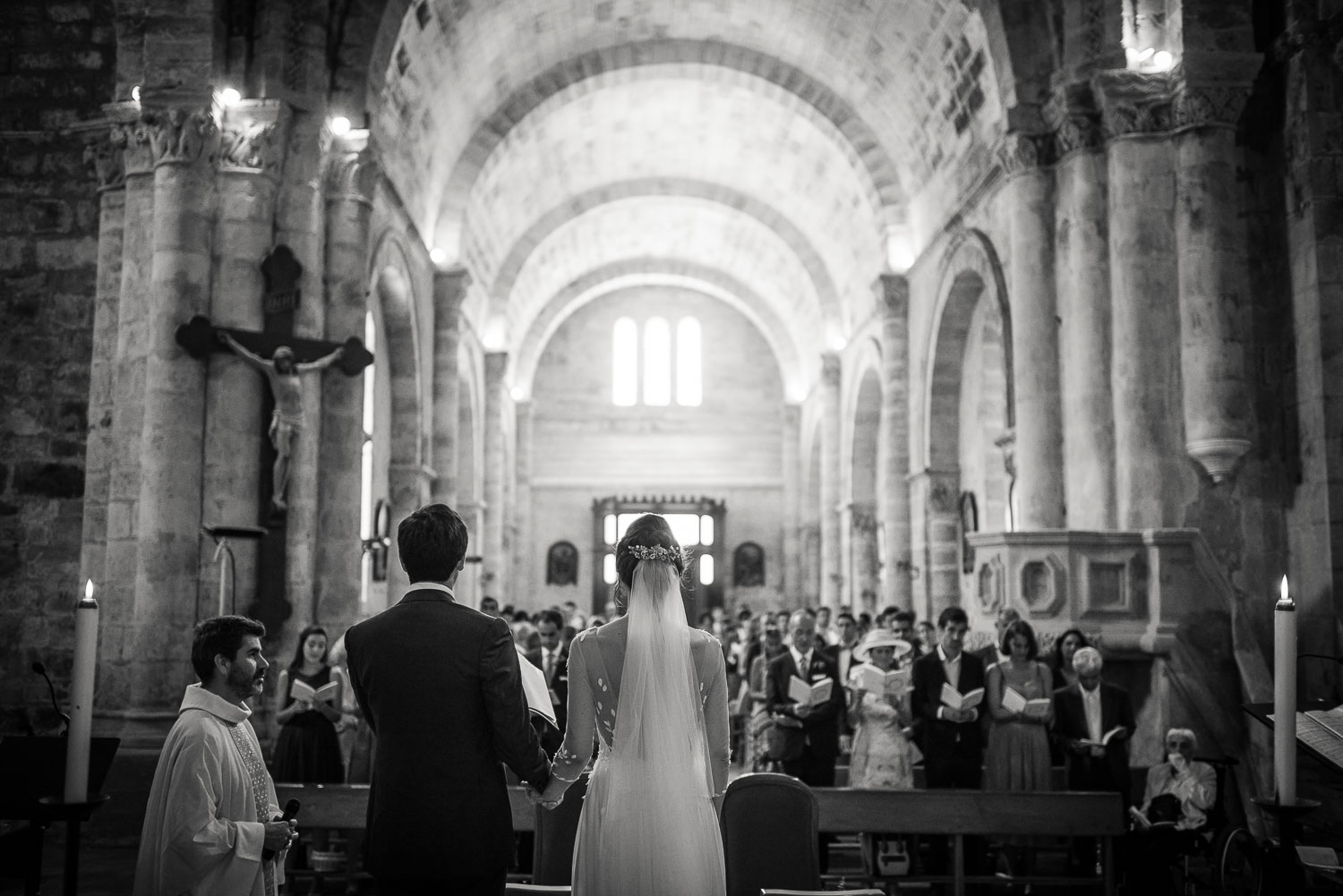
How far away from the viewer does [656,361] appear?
111 ft

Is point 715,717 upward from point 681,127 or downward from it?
downward

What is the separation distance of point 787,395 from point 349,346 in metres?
21.2

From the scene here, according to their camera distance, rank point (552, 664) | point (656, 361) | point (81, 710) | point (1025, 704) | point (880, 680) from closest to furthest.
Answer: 1. point (81, 710)
2. point (1025, 704)
3. point (880, 680)
4. point (552, 664)
5. point (656, 361)

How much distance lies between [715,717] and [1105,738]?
4611 millimetres

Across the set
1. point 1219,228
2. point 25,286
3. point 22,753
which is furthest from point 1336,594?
point 25,286

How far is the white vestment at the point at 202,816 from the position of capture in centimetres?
369

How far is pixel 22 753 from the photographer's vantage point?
15.9 feet

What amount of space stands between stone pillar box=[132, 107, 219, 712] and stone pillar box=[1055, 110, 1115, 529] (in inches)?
325

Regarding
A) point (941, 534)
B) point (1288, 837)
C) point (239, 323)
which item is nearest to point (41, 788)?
point (1288, 837)

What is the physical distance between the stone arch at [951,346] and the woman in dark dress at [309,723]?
10.3 metres

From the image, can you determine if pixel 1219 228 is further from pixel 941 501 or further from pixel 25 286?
pixel 25 286

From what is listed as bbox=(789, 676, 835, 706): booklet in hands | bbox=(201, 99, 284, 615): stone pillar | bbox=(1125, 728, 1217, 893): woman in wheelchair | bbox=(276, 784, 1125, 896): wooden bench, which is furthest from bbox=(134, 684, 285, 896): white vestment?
bbox=(201, 99, 284, 615): stone pillar

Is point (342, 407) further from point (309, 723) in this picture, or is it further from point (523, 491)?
point (523, 491)

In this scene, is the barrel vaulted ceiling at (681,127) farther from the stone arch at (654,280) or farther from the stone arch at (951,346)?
the stone arch at (654,280)
